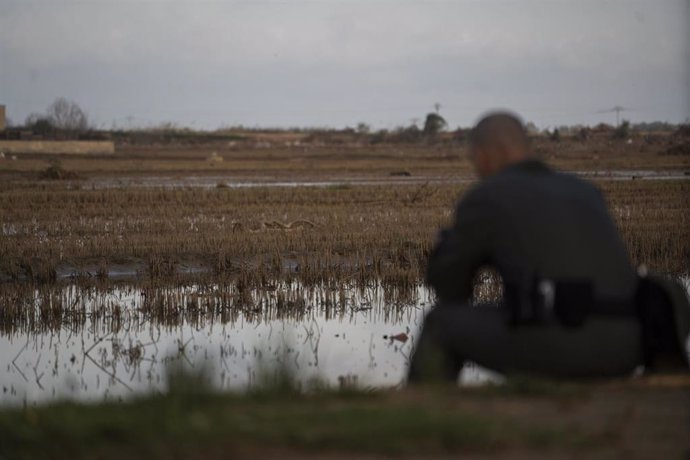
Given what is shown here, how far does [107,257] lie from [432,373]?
11925 mm

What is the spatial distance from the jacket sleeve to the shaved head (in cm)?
32

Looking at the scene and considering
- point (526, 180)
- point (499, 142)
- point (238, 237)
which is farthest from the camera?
point (238, 237)

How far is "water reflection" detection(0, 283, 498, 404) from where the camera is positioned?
352 inches

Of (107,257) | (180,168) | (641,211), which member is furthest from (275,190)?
(180,168)

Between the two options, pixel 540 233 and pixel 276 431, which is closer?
pixel 276 431

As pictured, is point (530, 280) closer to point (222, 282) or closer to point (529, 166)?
point (529, 166)

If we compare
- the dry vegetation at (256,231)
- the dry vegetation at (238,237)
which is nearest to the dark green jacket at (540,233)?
the dry vegetation at (238,237)

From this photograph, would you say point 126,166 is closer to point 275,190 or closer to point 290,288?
point 275,190

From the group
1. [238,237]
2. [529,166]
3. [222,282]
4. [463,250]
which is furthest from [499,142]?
[238,237]

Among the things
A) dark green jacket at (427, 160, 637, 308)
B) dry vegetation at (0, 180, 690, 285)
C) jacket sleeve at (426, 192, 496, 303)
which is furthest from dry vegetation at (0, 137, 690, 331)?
dark green jacket at (427, 160, 637, 308)

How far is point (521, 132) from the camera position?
18.2ft

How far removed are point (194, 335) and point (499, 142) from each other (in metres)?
6.36

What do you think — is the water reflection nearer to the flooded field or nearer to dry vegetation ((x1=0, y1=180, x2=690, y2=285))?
the flooded field

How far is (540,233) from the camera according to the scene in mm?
5129
